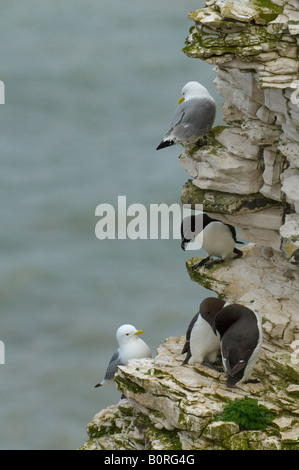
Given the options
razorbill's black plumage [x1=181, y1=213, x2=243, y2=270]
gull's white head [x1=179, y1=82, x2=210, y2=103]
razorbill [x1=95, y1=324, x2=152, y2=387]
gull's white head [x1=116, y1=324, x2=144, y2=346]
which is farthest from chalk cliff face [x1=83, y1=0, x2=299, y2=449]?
gull's white head [x1=179, y1=82, x2=210, y2=103]

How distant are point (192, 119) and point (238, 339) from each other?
12.4 ft

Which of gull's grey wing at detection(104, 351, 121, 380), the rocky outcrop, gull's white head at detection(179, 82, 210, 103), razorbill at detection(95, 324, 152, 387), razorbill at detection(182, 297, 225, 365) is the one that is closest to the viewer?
the rocky outcrop

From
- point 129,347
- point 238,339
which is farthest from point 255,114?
point 129,347

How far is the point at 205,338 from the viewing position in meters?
16.5

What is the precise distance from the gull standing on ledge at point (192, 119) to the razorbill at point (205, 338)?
267 centimetres

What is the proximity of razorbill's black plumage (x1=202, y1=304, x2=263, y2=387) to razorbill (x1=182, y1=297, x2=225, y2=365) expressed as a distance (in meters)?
0.41

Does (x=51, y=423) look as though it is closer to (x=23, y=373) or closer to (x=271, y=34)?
(x=23, y=373)

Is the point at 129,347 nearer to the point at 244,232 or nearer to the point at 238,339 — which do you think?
the point at 244,232

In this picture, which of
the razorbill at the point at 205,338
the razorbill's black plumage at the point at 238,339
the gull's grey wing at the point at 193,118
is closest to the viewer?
the razorbill's black plumage at the point at 238,339

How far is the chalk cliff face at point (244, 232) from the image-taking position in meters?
14.9

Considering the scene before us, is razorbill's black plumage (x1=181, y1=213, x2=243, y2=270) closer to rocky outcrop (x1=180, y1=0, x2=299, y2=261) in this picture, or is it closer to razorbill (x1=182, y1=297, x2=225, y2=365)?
rocky outcrop (x1=180, y1=0, x2=299, y2=261)

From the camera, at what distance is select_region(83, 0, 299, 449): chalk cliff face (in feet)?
49.0

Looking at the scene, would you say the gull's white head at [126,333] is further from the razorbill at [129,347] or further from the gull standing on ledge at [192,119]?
the gull standing on ledge at [192,119]

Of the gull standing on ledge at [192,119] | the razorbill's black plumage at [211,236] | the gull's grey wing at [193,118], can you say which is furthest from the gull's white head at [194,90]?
the razorbill's black plumage at [211,236]
